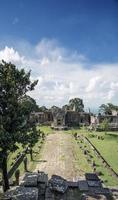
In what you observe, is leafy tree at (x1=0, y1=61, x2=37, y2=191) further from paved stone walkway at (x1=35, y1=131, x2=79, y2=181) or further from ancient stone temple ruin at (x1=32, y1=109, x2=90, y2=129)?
ancient stone temple ruin at (x1=32, y1=109, x2=90, y2=129)

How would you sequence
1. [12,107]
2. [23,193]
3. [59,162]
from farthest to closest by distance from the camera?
1. [59,162]
2. [12,107]
3. [23,193]

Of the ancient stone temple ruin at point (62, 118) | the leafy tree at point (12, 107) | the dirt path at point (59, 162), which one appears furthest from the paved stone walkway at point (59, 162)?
the ancient stone temple ruin at point (62, 118)

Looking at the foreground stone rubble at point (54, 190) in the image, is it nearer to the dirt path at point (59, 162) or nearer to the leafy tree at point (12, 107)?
the leafy tree at point (12, 107)

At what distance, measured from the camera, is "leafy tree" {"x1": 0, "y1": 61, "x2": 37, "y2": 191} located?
2572 cm

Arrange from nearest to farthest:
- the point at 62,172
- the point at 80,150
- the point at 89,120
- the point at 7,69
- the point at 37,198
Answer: the point at 37,198, the point at 7,69, the point at 62,172, the point at 80,150, the point at 89,120

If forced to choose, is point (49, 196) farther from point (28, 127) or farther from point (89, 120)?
point (89, 120)

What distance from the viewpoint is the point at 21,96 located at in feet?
90.8

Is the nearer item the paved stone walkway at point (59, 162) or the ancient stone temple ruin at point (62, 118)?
the paved stone walkway at point (59, 162)

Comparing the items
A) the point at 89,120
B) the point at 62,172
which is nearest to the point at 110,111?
the point at 89,120

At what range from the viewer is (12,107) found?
26.1 metres

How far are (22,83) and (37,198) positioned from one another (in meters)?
10.1

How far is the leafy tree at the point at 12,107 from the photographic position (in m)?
25.7

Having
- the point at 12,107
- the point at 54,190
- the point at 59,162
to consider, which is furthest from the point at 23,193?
the point at 59,162

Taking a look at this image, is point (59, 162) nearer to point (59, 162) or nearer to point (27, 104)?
point (59, 162)
